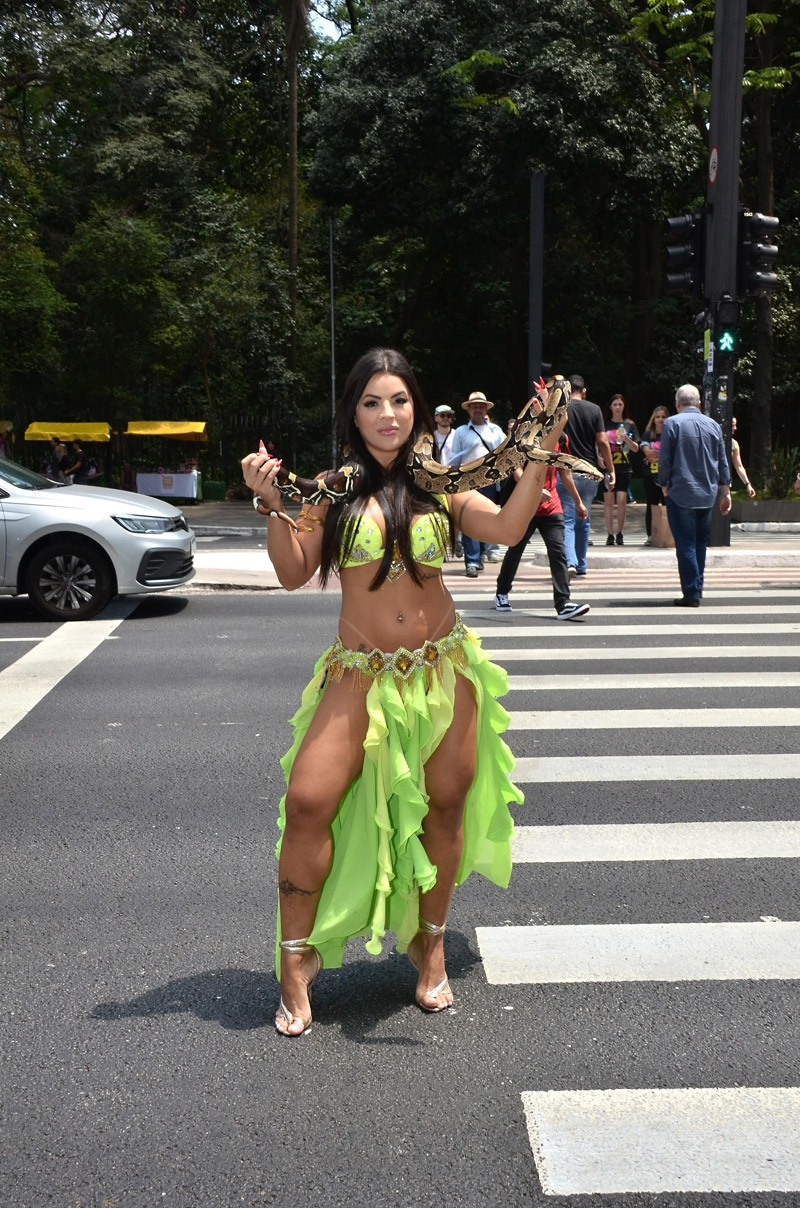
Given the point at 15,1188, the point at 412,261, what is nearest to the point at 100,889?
the point at 15,1188

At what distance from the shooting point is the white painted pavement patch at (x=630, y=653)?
904cm

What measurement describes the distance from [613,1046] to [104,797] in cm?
305

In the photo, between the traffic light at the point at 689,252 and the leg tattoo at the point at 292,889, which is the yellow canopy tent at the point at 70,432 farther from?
the leg tattoo at the point at 292,889

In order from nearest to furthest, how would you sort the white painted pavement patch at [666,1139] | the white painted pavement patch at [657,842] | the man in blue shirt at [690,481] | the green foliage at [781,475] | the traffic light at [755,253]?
the white painted pavement patch at [666,1139], the white painted pavement patch at [657,842], the man in blue shirt at [690,481], the traffic light at [755,253], the green foliage at [781,475]

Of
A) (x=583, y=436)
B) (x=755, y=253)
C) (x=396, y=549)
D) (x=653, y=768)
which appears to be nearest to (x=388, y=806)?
(x=396, y=549)

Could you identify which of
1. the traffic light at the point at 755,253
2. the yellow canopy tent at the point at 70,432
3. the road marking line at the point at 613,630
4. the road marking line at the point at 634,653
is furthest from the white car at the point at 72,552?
the yellow canopy tent at the point at 70,432

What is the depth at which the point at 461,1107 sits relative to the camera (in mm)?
3117

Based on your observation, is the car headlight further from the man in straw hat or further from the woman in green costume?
the woman in green costume

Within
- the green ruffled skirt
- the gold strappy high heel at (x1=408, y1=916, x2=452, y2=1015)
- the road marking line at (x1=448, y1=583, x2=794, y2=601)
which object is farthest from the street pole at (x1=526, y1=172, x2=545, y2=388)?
the gold strappy high heel at (x1=408, y1=916, x2=452, y2=1015)

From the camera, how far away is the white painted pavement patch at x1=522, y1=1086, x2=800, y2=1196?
2814 millimetres

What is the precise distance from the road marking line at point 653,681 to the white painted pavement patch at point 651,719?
0.64m

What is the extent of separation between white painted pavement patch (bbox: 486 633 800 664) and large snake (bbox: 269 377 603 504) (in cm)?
534

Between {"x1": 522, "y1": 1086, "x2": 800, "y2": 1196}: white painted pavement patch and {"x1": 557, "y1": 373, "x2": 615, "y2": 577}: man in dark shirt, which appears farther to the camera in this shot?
{"x1": 557, "y1": 373, "x2": 615, "y2": 577}: man in dark shirt

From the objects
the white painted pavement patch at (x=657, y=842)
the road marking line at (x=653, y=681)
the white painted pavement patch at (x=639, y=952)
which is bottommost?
the white painted pavement patch at (x=639, y=952)
